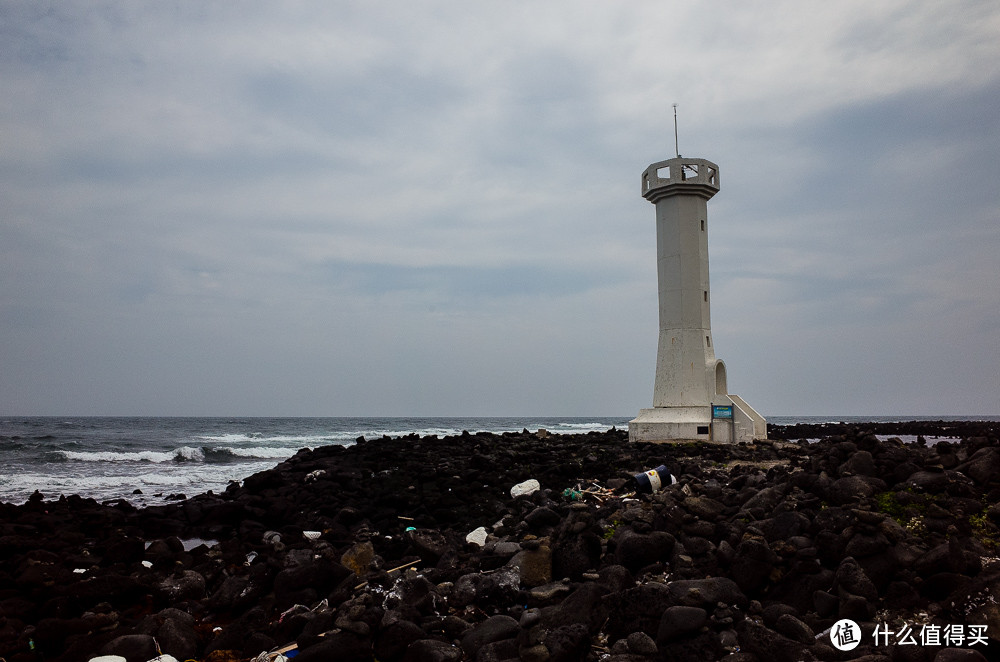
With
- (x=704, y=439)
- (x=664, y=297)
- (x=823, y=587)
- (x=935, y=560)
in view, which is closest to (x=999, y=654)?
(x=935, y=560)

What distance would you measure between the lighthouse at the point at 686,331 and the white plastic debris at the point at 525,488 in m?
6.93

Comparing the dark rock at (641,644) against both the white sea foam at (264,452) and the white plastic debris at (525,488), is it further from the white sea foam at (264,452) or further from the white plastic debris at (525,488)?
the white sea foam at (264,452)

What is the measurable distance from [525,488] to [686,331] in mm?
8301

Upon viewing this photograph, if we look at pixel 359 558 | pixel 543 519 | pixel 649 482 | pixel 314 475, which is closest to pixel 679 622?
pixel 543 519

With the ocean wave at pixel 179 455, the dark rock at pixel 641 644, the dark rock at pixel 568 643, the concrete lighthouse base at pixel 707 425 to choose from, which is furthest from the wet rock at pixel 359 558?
the ocean wave at pixel 179 455

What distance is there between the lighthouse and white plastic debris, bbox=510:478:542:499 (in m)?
6.93

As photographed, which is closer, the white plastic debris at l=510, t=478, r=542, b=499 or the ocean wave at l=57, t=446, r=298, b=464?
the white plastic debris at l=510, t=478, r=542, b=499

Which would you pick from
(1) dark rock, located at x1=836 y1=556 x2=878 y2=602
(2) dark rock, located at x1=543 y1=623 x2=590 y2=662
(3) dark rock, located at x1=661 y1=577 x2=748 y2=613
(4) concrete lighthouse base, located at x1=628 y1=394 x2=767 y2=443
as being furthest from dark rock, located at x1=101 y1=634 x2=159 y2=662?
(4) concrete lighthouse base, located at x1=628 y1=394 x2=767 y2=443

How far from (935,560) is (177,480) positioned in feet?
62.2

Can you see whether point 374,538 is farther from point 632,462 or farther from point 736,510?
point 632,462

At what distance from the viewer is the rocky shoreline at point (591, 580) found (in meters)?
4.69

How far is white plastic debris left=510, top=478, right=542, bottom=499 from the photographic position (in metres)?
11.1

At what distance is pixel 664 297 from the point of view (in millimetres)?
18016

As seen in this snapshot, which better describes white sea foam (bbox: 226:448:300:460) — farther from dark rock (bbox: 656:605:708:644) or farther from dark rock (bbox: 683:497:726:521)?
dark rock (bbox: 656:605:708:644)
